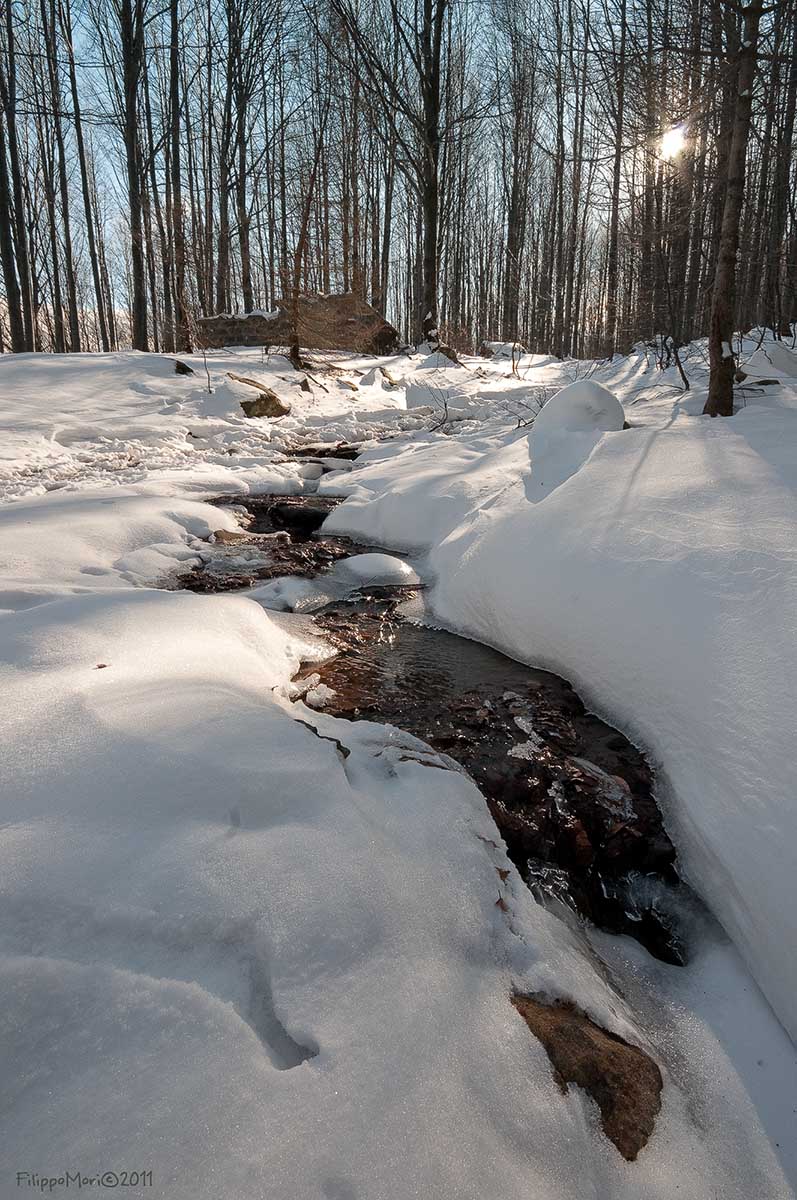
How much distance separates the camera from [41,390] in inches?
270

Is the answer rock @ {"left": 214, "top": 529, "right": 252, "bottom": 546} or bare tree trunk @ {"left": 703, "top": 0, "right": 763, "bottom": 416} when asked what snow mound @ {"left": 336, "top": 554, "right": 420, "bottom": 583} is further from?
bare tree trunk @ {"left": 703, "top": 0, "right": 763, "bottom": 416}

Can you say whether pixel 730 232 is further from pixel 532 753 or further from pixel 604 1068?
pixel 604 1068

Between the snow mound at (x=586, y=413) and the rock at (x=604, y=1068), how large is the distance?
3340 mm

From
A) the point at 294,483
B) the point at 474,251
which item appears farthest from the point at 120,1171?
the point at 474,251

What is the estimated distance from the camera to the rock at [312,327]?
9.96 metres

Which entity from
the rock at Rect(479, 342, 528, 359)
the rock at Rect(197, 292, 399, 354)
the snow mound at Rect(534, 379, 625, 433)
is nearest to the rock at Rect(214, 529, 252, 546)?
the snow mound at Rect(534, 379, 625, 433)

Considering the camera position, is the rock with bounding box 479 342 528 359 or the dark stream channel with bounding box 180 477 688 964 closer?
the dark stream channel with bounding box 180 477 688 964

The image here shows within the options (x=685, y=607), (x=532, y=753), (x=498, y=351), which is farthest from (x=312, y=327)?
(x=532, y=753)

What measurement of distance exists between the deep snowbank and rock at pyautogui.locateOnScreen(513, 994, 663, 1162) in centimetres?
38

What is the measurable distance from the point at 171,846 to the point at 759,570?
173 cm

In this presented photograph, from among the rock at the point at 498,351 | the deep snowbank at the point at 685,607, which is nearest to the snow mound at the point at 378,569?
the deep snowbank at the point at 685,607

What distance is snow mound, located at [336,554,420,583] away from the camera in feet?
11.1

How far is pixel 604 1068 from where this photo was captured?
3.32ft

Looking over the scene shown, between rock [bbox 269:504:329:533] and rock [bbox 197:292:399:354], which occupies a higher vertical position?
rock [bbox 197:292:399:354]
